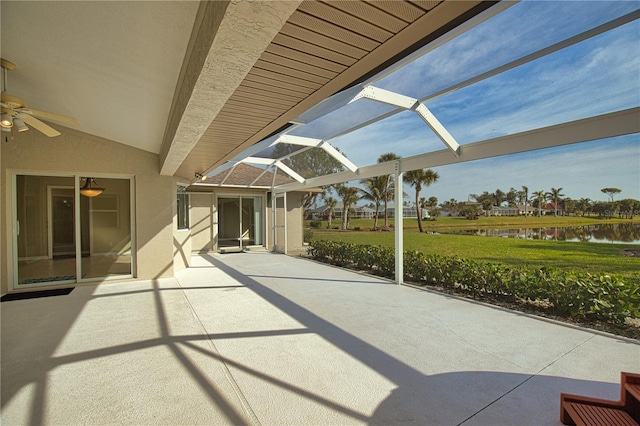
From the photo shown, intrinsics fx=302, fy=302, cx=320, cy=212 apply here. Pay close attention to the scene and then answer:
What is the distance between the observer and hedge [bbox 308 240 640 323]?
13.4 feet

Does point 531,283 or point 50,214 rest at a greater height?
point 50,214

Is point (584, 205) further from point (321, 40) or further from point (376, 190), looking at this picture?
point (376, 190)

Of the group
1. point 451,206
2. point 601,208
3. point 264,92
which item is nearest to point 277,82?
point 264,92

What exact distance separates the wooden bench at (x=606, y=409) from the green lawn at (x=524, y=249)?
3779mm

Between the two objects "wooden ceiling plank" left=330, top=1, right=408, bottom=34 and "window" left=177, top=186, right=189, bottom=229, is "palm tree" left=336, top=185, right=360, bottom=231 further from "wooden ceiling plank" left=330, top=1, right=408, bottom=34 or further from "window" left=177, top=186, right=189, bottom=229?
"wooden ceiling plank" left=330, top=1, right=408, bottom=34

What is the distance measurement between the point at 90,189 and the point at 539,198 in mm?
11405

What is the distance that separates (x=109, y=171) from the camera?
23.1ft

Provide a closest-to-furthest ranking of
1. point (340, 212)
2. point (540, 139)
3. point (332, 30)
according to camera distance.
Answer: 1. point (332, 30)
2. point (540, 139)
3. point (340, 212)

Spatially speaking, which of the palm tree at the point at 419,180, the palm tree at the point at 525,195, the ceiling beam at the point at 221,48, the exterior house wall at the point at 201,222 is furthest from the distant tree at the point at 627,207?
the exterior house wall at the point at 201,222

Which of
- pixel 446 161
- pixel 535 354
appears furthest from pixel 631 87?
pixel 535 354

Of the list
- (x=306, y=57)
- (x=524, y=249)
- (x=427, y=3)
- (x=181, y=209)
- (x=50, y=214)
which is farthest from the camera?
(x=181, y=209)

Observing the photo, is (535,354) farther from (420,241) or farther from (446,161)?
(420,241)

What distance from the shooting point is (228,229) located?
13352 millimetres

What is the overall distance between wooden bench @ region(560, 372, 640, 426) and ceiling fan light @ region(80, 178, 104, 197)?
8948 millimetres
